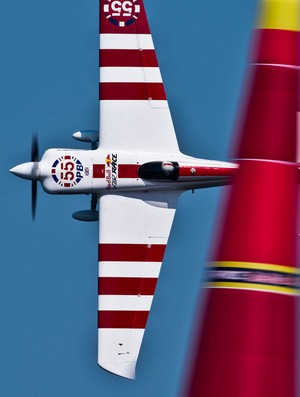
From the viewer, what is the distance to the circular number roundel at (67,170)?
22188mm

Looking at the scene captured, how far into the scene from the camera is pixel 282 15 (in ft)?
24.1

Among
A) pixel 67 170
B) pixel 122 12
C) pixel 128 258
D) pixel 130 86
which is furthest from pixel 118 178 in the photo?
pixel 122 12

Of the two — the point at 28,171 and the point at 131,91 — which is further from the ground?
the point at 131,91

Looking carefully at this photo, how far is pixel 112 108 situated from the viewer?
22.8 m

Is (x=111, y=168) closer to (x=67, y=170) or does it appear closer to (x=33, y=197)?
(x=67, y=170)

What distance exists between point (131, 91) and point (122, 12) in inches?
78.3

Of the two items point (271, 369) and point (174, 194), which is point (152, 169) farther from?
point (271, 369)

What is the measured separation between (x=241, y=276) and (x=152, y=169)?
14.8 m

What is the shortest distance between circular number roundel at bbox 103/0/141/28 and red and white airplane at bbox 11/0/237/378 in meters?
0.02

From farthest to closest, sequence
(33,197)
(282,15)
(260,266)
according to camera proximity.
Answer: (33,197)
(282,15)
(260,266)

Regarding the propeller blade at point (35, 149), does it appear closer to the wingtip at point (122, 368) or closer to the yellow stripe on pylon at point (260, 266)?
the wingtip at point (122, 368)

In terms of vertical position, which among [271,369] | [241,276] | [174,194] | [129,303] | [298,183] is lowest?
[129,303]

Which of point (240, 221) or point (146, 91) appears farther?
point (146, 91)

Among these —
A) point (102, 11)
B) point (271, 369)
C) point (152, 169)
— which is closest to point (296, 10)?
point (271, 369)
